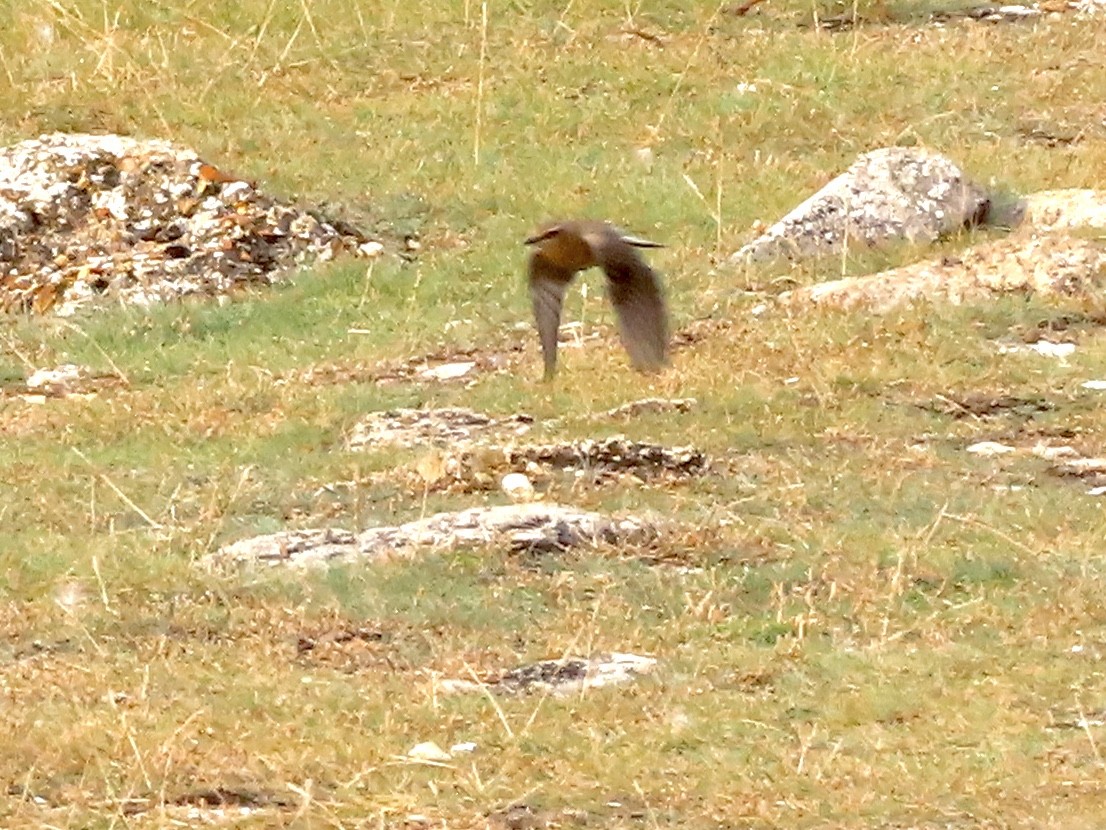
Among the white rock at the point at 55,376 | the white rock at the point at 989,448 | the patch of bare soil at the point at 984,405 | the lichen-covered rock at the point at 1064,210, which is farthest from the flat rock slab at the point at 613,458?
the lichen-covered rock at the point at 1064,210

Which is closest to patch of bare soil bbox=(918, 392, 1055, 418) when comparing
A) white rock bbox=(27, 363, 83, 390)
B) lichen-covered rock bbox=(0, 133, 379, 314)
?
white rock bbox=(27, 363, 83, 390)

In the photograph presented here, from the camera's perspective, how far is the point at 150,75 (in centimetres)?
1507

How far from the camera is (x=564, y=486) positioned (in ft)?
29.1

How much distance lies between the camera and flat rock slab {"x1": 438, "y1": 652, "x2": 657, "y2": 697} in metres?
6.92

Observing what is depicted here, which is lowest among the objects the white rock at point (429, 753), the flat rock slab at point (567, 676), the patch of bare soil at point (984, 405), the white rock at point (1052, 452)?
the patch of bare soil at point (984, 405)

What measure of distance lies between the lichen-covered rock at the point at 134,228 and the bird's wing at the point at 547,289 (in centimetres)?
392

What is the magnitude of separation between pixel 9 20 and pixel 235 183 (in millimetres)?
2919

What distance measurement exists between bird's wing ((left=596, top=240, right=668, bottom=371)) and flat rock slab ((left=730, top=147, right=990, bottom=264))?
3.91 metres

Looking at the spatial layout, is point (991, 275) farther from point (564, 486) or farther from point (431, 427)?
point (564, 486)

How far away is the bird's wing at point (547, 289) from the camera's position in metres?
8.81

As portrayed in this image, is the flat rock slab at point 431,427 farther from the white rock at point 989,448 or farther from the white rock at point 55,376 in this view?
the white rock at point 55,376

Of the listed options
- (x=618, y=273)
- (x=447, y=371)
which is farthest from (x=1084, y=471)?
(x=447, y=371)

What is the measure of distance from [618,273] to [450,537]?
1.04 metres

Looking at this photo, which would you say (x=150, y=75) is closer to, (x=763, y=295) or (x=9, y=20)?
(x=9, y=20)
